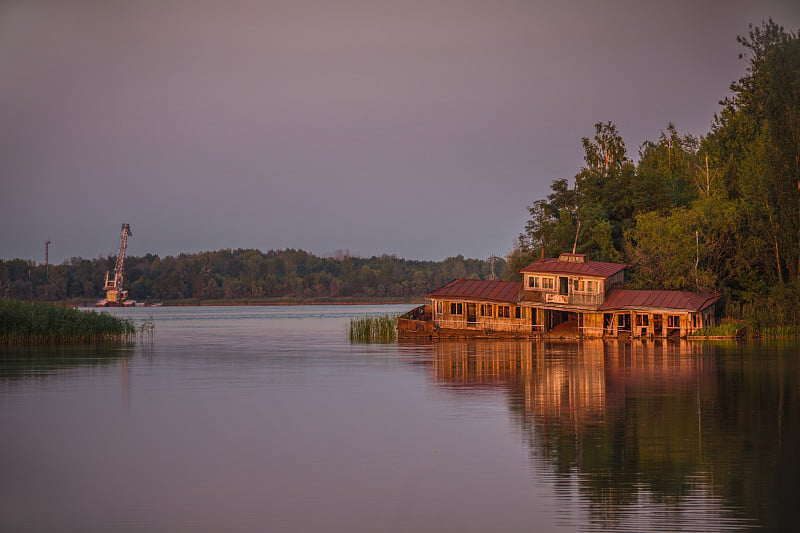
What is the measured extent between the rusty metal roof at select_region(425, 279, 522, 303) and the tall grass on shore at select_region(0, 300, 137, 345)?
23.3m

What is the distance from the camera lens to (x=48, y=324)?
58906mm

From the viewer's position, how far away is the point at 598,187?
270 ft

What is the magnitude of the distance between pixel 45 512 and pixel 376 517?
6532mm

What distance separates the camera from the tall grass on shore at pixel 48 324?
5822 centimetres

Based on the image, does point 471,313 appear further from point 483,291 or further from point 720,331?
point 720,331

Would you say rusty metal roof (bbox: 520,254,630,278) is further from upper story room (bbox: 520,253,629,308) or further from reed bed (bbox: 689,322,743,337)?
reed bed (bbox: 689,322,743,337)

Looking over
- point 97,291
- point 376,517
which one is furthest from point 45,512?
point 97,291

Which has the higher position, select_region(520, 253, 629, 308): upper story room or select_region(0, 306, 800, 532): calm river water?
select_region(520, 253, 629, 308): upper story room

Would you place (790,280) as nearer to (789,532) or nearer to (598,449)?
(598,449)

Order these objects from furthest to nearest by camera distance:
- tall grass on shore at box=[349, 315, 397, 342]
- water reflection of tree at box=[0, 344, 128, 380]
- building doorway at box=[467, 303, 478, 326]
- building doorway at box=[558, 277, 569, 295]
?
tall grass on shore at box=[349, 315, 397, 342], building doorway at box=[467, 303, 478, 326], building doorway at box=[558, 277, 569, 295], water reflection of tree at box=[0, 344, 128, 380]

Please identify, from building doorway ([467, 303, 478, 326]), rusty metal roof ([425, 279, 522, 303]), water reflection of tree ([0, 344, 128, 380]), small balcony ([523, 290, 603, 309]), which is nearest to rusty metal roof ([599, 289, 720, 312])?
small balcony ([523, 290, 603, 309])

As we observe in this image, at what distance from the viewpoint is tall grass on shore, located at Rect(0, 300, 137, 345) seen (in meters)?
58.2

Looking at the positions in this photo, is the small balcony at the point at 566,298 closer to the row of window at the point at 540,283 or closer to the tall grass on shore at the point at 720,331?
the row of window at the point at 540,283

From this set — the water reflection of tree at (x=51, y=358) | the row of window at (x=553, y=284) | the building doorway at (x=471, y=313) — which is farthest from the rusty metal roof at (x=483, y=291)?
the water reflection of tree at (x=51, y=358)
